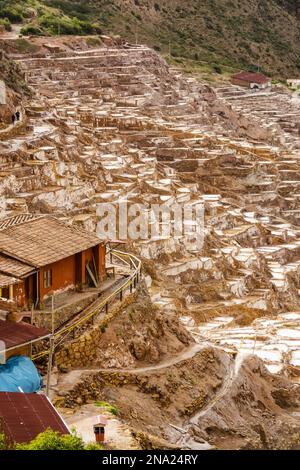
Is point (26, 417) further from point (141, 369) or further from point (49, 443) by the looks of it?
point (141, 369)

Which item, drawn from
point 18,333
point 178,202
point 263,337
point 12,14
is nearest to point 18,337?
point 18,333

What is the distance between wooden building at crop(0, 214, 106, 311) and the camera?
2484 cm

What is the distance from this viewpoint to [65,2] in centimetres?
13438

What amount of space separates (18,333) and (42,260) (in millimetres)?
2766

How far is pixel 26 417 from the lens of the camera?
1916cm

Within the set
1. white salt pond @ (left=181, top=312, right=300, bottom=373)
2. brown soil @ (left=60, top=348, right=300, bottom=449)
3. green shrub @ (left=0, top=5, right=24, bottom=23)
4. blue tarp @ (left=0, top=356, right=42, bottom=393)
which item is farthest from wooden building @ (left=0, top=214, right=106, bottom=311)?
green shrub @ (left=0, top=5, right=24, bottom=23)

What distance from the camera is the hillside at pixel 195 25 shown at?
114819 mm

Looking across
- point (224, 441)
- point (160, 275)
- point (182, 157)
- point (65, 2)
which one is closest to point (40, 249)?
point (224, 441)

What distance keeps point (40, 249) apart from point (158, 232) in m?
25.0

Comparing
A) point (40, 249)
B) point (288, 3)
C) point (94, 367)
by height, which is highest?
point (40, 249)

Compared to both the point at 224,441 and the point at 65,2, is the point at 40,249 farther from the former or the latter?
the point at 65,2

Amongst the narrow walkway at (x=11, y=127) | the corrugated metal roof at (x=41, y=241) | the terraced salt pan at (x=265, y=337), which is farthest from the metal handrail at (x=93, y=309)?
the narrow walkway at (x=11, y=127)

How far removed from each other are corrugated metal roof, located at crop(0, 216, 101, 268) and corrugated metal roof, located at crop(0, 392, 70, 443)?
5.42 m

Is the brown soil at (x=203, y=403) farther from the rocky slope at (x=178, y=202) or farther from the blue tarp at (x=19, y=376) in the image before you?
the blue tarp at (x=19, y=376)
